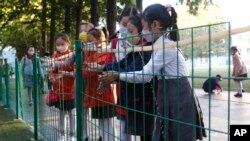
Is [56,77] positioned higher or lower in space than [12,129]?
higher

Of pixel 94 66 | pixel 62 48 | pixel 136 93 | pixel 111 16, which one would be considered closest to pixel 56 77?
pixel 62 48

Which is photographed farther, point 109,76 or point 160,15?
point 109,76

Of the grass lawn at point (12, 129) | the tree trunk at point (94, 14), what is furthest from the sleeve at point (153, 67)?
the tree trunk at point (94, 14)

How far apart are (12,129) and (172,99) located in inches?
201

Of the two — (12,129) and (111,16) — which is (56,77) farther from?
(111,16)

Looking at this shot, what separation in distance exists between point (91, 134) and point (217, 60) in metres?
2.11

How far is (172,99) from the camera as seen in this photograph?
264 cm

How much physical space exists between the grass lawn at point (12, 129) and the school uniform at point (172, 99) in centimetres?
402

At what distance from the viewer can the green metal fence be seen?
1.99 metres

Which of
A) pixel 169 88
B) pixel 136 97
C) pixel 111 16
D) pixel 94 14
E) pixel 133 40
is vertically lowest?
pixel 136 97

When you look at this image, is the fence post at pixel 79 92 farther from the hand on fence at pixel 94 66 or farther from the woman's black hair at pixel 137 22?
the woman's black hair at pixel 137 22

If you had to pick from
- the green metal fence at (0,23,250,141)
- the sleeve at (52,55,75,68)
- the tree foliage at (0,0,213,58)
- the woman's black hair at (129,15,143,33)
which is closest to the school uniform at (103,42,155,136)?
the green metal fence at (0,23,250,141)

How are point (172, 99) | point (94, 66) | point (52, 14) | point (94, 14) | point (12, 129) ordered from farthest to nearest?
point (52, 14) → point (94, 14) → point (12, 129) → point (94, 66) → point (172, 99)

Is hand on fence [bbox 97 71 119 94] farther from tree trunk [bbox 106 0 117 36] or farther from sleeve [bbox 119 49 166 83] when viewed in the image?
tree trunk [bbox 106 0 117 36]
